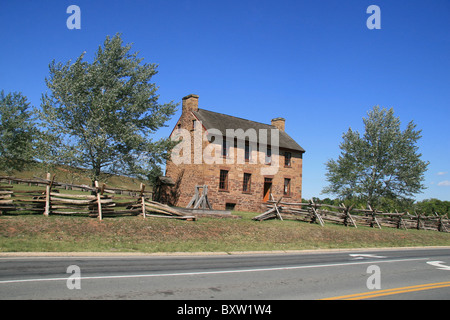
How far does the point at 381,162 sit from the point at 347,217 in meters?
19.0

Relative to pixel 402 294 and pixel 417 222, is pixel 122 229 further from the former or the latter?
pixel 417 222

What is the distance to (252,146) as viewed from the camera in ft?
108

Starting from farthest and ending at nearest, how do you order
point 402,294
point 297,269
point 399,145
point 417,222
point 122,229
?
point 399,145, point 417,222, point 122,229, point 297,269, point 402,294

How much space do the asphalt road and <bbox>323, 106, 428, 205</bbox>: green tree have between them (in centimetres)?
3188

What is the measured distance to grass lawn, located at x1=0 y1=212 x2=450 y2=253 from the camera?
12641mm

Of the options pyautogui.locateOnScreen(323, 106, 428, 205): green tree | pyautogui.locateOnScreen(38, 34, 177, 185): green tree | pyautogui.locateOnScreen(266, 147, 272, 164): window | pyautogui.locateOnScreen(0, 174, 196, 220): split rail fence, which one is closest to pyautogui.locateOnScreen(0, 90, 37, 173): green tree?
pyautogui.locateOnScreen(38, 34, 177, 185): green tree

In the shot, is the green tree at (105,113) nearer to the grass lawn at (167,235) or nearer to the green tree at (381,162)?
the grass lawn at (167,235)

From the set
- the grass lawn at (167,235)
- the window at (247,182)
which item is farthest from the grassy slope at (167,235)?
the window at (247,182)

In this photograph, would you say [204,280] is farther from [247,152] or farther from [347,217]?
[247,152]

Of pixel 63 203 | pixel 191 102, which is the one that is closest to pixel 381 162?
pixel 191 102

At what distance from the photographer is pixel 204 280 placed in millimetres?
8117

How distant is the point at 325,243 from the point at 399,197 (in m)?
27.5
